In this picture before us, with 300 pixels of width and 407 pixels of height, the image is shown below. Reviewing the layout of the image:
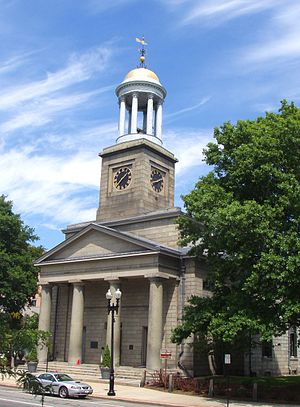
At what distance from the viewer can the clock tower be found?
46.4 metres

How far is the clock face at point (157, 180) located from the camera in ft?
156

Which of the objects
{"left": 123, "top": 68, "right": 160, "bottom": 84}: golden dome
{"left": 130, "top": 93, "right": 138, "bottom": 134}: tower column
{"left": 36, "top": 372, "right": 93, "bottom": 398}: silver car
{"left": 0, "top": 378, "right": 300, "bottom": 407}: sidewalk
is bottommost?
{"left": 0, "top": 378, "right": 300, "bottom": 407}: sidewalk

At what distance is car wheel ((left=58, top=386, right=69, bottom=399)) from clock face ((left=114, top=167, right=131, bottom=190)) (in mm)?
24520

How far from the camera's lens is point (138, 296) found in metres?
39.8

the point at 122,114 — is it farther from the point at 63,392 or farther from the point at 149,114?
the point at 63,392

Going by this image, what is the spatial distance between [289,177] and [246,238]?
3.64 metres

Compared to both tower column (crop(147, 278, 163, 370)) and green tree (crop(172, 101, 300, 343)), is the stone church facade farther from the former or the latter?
green tree (crop(172, 101, 300, 343))

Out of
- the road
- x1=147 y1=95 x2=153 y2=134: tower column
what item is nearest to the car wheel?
the road

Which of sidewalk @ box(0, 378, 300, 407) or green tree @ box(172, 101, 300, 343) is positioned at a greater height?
green tree @ box(172, 101, 300, 343)

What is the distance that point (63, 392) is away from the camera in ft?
83.0

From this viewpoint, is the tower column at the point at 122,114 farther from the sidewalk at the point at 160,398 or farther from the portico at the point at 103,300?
the sidewalk at the point at 160,398

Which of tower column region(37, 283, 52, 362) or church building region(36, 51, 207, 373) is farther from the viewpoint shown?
tower column region(37, 283, 52, 362)

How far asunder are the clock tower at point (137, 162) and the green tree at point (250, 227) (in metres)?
17.6

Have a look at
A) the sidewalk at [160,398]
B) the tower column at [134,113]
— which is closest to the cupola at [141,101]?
the tower column at [134,113]
